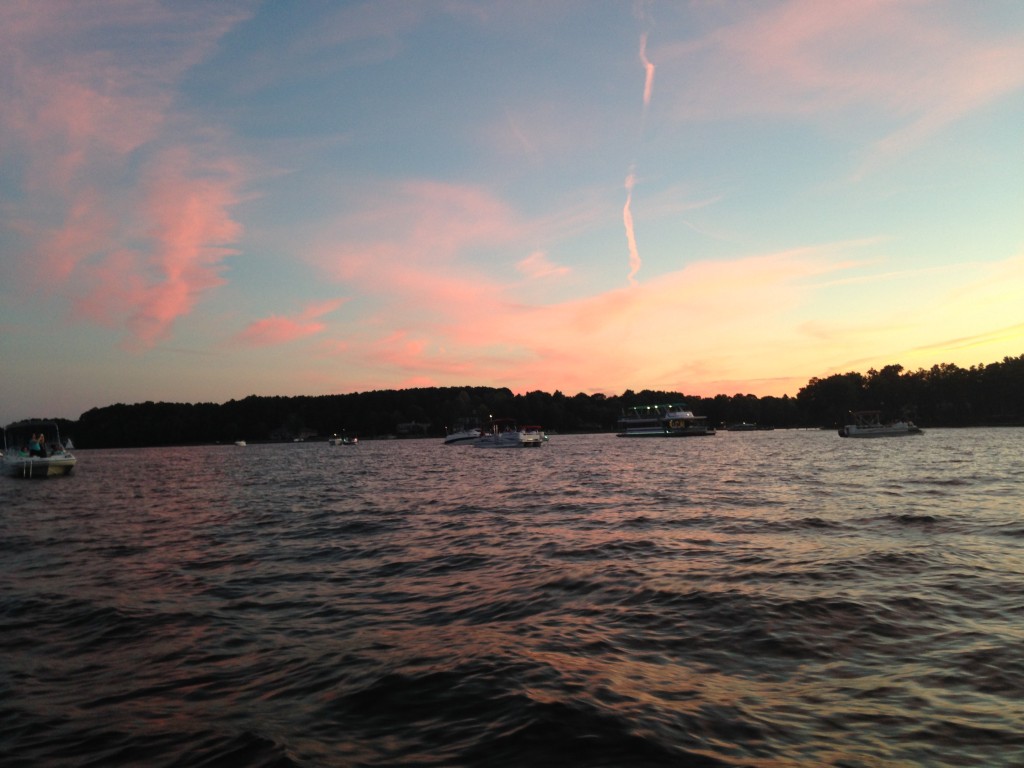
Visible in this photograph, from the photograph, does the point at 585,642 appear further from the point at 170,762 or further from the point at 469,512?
the point at 469,512

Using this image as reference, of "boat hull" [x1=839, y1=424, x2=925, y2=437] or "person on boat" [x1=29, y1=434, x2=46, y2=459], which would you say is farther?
"boat hull" [x1=839, y1=424, x2=925, y2=437]

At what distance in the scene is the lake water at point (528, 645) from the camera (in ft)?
22.2

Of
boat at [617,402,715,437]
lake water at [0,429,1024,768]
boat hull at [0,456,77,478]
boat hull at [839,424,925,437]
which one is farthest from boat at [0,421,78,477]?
boat at [617,402,715,437]

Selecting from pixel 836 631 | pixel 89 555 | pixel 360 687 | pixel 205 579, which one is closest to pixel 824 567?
pixel 836 631

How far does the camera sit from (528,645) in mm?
10219

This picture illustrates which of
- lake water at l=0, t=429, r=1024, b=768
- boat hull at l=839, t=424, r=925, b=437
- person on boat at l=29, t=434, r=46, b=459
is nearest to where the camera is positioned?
lake water at l=0, t=429, r=1024, b=768

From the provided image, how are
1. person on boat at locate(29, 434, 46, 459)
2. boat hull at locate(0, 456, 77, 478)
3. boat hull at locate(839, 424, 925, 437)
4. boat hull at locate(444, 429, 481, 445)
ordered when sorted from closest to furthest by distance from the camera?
boat hull at locate(0, 456, 77, 478), person on boat at locate(29, 434, 46, 459), boat hull at locate(839, 424, 925, 437), boat hull at locate(444, 429, 481, 445)

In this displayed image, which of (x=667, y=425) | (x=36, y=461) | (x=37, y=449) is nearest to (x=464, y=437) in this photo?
(x=667, y=425)

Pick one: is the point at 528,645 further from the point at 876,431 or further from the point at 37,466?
the point at 876,431

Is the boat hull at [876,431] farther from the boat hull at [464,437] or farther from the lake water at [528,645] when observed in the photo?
the lake water at [528,645]

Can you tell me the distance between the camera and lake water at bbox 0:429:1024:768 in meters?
6.78

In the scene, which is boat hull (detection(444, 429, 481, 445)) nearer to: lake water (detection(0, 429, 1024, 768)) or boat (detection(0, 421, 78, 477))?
boat (detection(0, 421, 78, 477))

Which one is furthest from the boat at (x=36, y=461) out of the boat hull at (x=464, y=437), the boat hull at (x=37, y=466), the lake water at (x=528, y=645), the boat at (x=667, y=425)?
the boat at (x=667, y=425)

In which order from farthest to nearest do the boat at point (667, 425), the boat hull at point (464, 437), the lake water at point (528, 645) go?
the boat at point (667, 425) → the boat hull at point (464, 437) → the lake water at point (528, 645)
